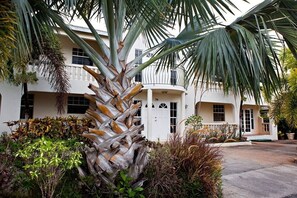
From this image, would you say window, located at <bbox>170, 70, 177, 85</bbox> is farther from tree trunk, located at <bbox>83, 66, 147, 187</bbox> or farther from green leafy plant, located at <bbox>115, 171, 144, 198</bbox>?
green leafy plant, located at <bbox>115, 171, 144, 198</bbox>

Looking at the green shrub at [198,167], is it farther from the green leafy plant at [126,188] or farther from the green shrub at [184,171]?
the green leafy plant at [126,188]

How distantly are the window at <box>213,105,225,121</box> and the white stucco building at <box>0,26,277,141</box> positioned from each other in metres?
0.09

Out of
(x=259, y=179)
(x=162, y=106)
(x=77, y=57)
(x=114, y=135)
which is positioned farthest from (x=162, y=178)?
(x=77, y=57)

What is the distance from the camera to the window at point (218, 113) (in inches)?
746

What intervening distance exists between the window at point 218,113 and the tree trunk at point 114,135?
51.7ft

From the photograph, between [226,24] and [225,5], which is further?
[226,24]

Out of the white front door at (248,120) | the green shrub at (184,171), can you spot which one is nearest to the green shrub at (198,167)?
the green shrub at (184,171)

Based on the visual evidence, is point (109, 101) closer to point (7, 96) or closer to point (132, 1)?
point (132, 1)

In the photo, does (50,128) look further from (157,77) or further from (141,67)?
(157,77)

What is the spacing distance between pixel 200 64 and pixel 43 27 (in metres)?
3.29

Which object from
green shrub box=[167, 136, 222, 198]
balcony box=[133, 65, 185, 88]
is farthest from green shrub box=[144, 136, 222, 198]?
balcony box=[133, 65, 185, 88]

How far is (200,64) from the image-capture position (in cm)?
433

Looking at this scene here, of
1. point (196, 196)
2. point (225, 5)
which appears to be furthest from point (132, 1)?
point (196, 196)

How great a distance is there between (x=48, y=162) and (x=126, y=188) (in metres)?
1.42
